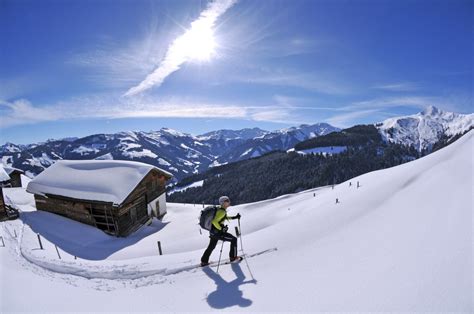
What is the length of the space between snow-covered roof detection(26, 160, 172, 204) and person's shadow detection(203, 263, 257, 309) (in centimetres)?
1737

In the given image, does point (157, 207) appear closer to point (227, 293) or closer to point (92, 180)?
point (92, 180)

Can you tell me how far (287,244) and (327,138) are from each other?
659 feet

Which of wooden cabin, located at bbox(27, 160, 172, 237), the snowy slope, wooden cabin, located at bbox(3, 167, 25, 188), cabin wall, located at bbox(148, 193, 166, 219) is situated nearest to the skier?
the snowy slope

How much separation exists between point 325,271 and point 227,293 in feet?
7.80

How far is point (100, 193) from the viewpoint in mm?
21984

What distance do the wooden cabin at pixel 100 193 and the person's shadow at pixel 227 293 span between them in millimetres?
17275

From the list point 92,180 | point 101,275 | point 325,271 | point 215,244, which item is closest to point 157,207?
point 92,180

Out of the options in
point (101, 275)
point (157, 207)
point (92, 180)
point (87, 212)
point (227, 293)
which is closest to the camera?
point (227, 293)

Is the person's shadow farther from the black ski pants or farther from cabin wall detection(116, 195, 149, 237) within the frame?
cabin wall detection(116, 195, 149, 237)

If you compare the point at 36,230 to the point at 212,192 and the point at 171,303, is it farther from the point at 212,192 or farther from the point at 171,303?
the point at 212,192

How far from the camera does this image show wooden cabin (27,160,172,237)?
2186cm

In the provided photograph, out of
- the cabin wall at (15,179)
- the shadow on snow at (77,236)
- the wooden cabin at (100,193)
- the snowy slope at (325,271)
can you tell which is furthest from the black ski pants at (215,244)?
the cabin wall at (15,179)

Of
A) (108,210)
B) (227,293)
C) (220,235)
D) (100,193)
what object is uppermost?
(220,235)

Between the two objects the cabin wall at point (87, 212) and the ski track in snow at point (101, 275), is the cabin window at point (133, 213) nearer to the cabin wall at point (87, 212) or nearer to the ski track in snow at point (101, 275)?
the cabin wall at point (87, 212)
